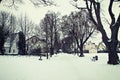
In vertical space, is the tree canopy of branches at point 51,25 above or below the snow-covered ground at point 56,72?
above

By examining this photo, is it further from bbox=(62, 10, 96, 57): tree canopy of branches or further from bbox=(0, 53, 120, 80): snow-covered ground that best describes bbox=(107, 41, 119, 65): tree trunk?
bbox=(62, 10, 96, 57): tree canopy of branches

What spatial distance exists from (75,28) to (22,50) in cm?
1475

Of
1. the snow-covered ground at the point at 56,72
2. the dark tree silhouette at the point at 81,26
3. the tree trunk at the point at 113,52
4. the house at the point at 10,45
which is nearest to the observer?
the snow-covered ground at the point at 56,72

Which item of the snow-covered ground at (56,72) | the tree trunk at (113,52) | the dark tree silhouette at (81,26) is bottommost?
the snow-covered ground at (56,72)

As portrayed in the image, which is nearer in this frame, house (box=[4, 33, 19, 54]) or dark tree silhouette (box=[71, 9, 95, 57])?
dark tree silhouette (box=[71, 9, 95, 57])

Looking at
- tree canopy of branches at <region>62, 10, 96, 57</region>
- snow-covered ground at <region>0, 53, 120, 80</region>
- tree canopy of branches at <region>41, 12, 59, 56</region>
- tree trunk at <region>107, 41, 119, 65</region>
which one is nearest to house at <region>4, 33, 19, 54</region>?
tree canopy of branches at <region>41, 12, 59, 56</region>

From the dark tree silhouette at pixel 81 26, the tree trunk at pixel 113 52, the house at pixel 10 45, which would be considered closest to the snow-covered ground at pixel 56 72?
the tree trunk at pixel 113 52

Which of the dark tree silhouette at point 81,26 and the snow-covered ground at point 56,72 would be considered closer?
the snow-covered ground at point 56,72

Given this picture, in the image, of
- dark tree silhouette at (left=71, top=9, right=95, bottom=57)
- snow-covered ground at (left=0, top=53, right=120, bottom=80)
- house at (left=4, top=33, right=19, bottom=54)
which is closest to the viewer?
snow-covered ground at (left=0, top=53, right=120, bottom=80)

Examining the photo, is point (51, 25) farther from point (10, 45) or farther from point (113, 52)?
point (113, 52)

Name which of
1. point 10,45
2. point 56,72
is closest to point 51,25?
point 10,45

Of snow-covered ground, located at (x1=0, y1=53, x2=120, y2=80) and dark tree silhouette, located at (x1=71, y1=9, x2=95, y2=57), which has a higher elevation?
dark tree silhouette, located at (x1=71, y1=9, x2=95, y2=57)

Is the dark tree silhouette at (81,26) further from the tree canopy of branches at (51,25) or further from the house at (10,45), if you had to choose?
the house at (10,45)

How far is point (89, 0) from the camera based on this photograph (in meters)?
22.0
